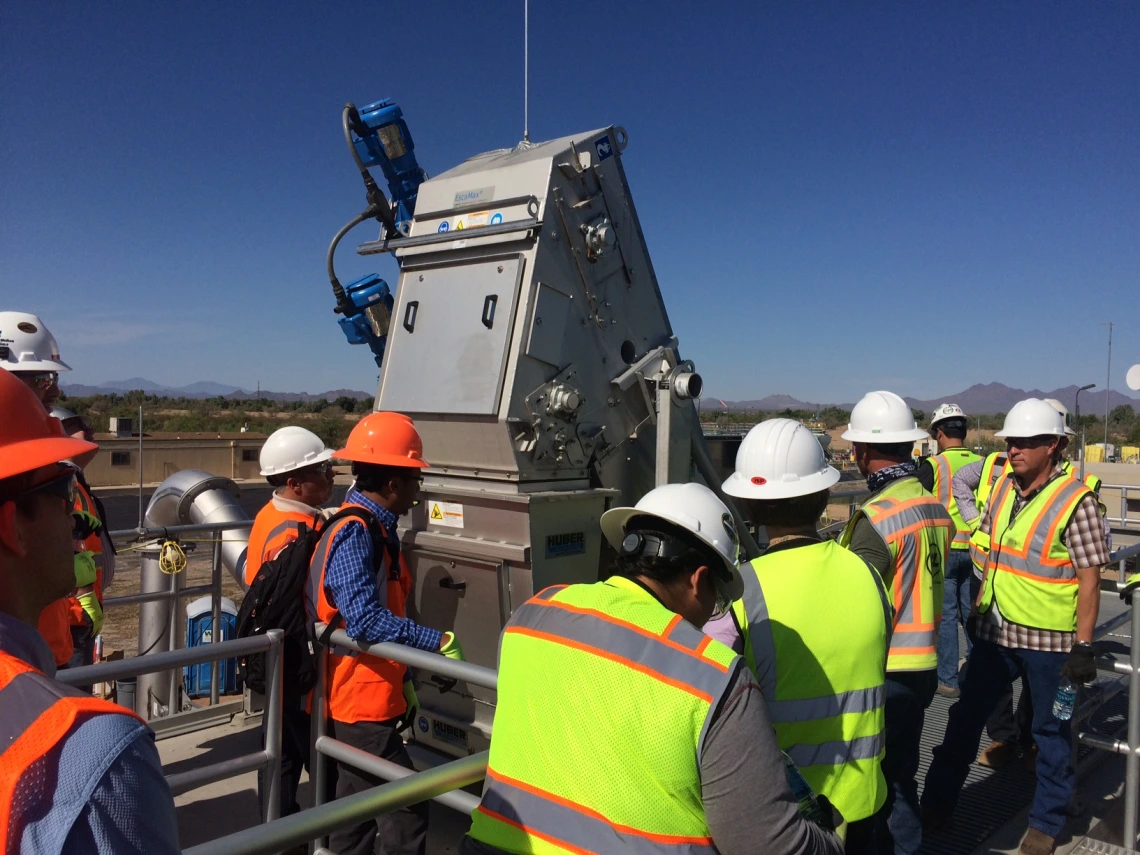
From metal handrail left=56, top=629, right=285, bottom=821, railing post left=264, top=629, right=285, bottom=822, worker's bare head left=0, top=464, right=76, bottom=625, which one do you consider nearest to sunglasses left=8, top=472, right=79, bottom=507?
worker's bare head left=0, top=464, right=76, bottom=625

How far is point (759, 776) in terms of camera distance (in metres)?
1.44

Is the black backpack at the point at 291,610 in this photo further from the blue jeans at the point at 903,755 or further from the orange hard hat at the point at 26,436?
the blue jeans at the point at 903,755

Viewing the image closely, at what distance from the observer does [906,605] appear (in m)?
3.11

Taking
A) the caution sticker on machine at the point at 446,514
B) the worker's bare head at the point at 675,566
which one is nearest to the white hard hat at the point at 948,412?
the caution sticker on machine at the point at 446,514

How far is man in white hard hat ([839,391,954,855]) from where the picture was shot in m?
2.93

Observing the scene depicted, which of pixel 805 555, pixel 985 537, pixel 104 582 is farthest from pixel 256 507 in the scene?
pixel 805 555

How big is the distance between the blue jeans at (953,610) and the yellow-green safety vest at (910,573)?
110 inches

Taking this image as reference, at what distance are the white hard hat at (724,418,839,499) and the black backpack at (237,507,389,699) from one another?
1501mm

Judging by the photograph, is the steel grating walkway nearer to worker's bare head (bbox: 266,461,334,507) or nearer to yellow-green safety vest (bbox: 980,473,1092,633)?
yellow-green safety vest (bbox: 980,473,1092,633)

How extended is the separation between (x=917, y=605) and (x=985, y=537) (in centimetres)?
181

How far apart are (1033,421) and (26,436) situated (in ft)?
13.8

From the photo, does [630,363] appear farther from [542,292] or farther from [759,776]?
[759,776]

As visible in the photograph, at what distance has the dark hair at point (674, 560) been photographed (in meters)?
1.78

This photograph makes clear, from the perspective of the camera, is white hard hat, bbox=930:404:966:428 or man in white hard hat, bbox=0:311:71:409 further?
white hard hat, bbox=930:404:966:428
